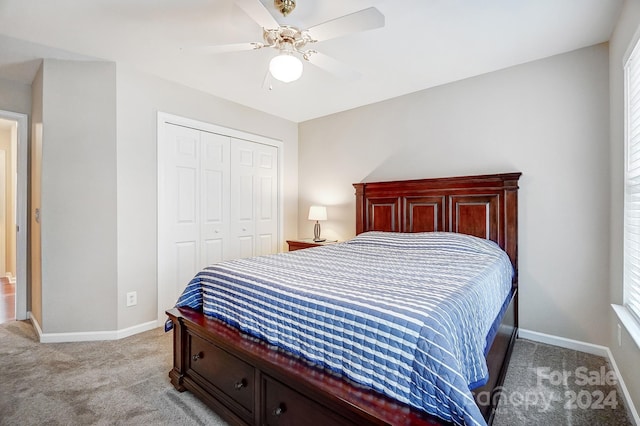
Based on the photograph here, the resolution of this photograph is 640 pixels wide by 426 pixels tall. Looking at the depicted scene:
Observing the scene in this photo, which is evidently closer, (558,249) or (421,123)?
(558,249)

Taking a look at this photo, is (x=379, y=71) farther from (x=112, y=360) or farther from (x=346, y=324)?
(x=112, y=360)

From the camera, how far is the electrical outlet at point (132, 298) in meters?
2.93

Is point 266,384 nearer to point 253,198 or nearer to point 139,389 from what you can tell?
point 139,389

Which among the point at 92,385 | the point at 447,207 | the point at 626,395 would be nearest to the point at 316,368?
the point at 92,385

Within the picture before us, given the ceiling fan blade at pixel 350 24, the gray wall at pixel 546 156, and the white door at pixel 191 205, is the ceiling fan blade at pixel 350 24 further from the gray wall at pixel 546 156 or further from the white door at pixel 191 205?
the white door at pixel 191 205

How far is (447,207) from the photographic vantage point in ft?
10.3

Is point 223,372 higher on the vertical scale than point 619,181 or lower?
lower

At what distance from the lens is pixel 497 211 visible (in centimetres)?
287

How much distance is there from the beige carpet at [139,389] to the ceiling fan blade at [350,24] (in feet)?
7.50

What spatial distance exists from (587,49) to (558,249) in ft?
5.43

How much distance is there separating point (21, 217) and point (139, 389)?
2513 mm

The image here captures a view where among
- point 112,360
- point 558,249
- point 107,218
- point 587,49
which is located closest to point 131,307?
point 112,360

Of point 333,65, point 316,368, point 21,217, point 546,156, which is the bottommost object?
point 316,368

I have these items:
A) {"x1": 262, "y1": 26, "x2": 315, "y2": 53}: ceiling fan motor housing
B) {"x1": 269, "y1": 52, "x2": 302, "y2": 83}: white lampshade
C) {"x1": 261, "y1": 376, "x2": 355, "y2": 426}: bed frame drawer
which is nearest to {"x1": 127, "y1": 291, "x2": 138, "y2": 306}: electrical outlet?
{"x1": 261, "y1": 376, "x2": 355, "y2": 426}: bed frame drawer
